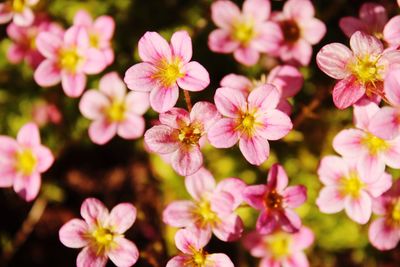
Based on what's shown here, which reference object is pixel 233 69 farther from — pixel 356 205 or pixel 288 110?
pixel 356 205

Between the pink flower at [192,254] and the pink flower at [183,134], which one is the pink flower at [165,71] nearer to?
the pink flower at [183,134]

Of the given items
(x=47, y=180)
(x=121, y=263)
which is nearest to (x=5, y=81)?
(x=47, y=180)

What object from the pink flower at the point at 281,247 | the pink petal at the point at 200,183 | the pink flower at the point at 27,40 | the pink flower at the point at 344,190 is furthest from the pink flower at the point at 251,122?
the pink flower at the point at 27,40

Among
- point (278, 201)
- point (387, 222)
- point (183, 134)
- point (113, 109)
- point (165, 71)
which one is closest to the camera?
point (183, 134)

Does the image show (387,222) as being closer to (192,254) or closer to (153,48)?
(192,254)

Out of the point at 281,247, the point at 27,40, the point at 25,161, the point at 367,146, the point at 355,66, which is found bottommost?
the point at 281,247

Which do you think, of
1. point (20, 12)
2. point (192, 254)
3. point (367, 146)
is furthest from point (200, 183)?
point (20, 12)

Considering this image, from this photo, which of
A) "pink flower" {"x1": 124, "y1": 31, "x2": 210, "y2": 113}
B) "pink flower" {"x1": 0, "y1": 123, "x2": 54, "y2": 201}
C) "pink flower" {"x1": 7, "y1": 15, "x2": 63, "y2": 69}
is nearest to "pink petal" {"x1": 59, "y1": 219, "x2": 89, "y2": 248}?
"pink flower" {"x1": 0, "y1": 123, "x2": 54, "y2": 201}

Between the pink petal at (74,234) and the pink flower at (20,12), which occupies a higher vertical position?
the pink flower at (20,12)
